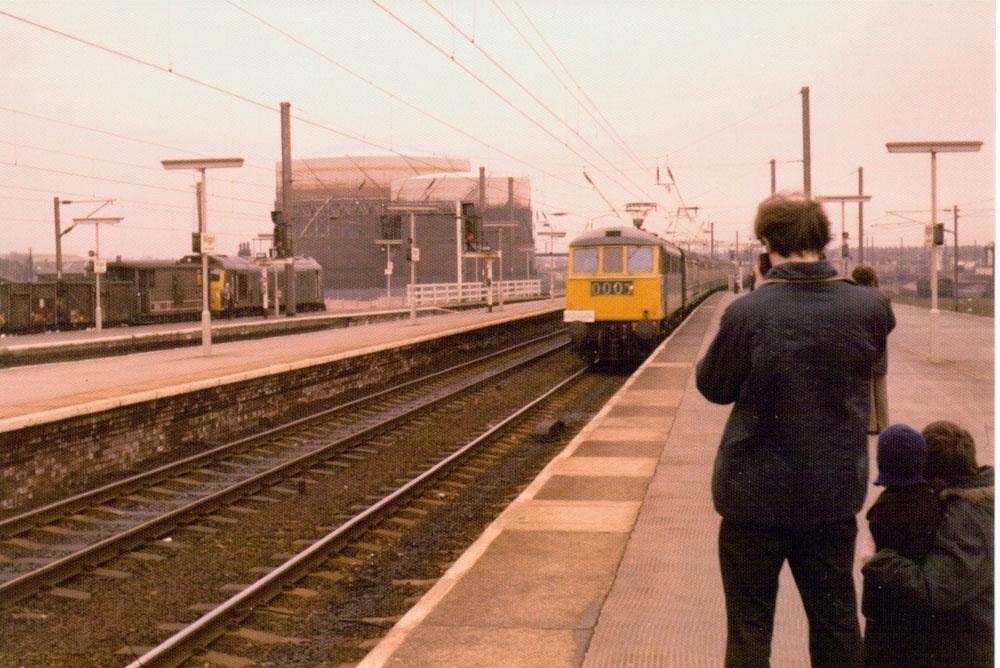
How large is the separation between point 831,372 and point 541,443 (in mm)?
11547

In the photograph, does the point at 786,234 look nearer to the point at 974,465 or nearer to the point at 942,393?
the point at 974,465

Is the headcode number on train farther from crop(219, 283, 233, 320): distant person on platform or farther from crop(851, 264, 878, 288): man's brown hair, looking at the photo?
crop(219, 283, 233, 320): distant person on platform

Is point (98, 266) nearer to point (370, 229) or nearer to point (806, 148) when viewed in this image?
point (806, 148)

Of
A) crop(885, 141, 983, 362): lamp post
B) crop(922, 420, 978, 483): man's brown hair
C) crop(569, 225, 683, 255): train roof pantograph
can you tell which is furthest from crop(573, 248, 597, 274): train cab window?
crop(922, 420, 978, 483): man's brown hair

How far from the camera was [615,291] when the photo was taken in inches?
937

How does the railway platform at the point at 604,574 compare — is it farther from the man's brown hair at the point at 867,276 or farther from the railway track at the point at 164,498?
the railway track at the point at 164,498

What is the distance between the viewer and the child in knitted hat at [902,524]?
291 cm

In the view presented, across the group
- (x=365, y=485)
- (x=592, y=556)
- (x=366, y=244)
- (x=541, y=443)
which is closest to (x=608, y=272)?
(x=541, y=443)

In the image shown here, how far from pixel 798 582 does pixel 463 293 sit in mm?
54821

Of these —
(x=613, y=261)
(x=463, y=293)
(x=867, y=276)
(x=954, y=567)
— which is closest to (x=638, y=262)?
(x=613, y=261)

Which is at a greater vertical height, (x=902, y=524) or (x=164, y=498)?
(x=902, y=524)

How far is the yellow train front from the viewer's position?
23703 mm

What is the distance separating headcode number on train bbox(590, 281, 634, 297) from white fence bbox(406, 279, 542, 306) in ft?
71.7

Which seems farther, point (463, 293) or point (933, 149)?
point (463, 293)
